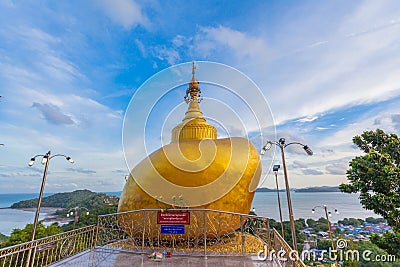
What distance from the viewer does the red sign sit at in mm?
8180

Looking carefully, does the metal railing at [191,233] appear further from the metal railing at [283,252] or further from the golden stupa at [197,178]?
the metal railing at [283,252]

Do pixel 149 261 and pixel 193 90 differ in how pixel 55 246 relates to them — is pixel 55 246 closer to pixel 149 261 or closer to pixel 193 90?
pixel 149 261

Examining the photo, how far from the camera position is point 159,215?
8289 mm

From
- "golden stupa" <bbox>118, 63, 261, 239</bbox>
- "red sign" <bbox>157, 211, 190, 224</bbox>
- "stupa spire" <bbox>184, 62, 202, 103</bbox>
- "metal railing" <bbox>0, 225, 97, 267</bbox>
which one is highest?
"stupa spire" <bbox>184, 62, 202, 103</bbox>

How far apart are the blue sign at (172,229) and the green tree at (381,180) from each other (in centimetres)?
735

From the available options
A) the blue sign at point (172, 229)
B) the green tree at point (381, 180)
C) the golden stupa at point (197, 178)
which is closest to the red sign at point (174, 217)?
the blue sign at point (172, 229)

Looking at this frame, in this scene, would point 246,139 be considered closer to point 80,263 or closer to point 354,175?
point 354,175

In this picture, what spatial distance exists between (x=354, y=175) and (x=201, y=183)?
671 centimetres

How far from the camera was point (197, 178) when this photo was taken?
9.19 meters

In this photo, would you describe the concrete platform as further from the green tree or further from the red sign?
the green tree

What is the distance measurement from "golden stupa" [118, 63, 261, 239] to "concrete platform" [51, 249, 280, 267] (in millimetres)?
1379

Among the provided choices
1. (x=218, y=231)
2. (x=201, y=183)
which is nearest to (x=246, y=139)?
(x=201, y=183)

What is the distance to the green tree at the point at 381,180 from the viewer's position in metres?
8.47

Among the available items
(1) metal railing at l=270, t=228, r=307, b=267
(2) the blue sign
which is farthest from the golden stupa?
(1) metal railing at l=270, t=228, r=307, b=267
